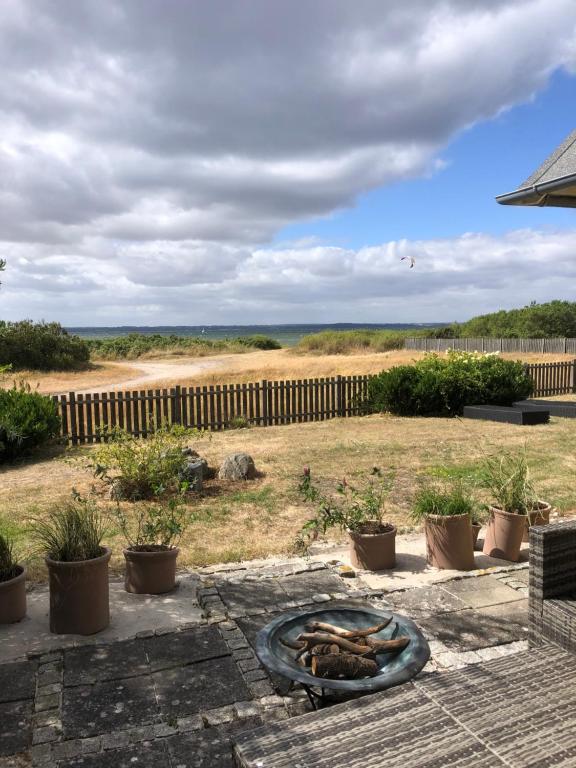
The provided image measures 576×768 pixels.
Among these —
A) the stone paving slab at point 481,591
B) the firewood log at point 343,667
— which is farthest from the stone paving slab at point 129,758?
Answer: the stone paving slab at point 481,591

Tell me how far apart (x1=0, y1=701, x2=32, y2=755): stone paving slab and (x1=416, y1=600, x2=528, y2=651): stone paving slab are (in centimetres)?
208

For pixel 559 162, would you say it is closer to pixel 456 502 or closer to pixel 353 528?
pixel 456 502

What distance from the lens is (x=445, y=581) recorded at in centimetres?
429

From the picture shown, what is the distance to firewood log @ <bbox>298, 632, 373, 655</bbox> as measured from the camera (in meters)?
2.56

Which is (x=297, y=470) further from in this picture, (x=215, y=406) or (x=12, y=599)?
(x=215, y=406)

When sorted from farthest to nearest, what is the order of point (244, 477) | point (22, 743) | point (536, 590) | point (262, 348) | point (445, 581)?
1. point (262, 348)
2. point (244, 477)
3. point (445, 581)
4. point (536, 590)
5. point (22, 743)

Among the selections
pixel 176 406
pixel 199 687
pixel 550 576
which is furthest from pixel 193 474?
pixel 176 406

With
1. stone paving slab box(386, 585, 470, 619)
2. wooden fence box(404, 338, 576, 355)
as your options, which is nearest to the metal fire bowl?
stone paving slab box(386, 585, 470, 619)

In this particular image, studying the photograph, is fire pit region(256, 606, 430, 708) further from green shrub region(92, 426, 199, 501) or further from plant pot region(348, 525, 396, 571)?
green shrub region(92, 426, 199, 501)

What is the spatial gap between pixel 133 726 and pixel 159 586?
152 centimetres

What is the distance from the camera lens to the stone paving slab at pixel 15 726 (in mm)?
2570

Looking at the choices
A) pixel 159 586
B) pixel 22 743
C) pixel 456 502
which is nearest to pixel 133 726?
pixel 22 743

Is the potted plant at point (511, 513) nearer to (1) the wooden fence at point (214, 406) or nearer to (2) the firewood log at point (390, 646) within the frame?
(2) the firewood log at point (390, 646)

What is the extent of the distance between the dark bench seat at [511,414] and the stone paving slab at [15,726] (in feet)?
35.6
